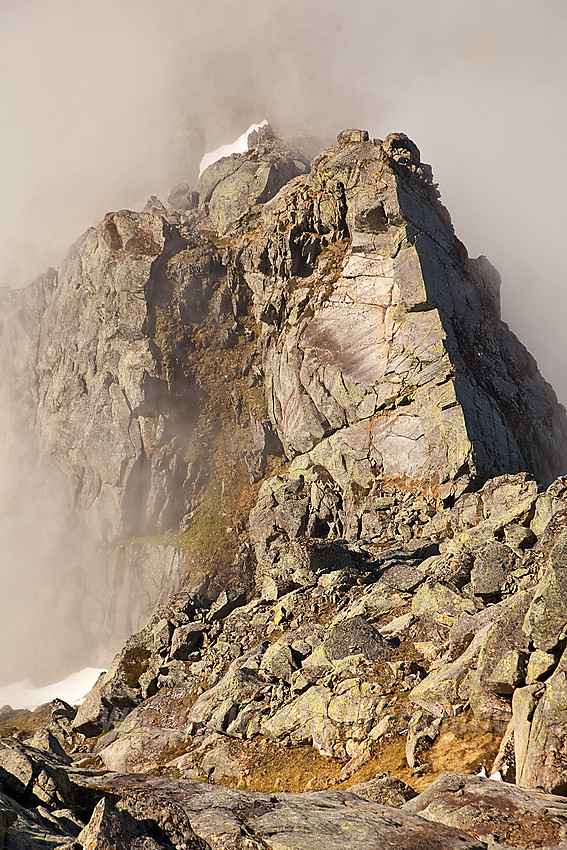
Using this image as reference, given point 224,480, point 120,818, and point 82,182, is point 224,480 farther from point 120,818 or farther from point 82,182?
point 82,182

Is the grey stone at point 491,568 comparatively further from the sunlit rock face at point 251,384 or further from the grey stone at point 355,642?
the sunlit rock face at point 251,384

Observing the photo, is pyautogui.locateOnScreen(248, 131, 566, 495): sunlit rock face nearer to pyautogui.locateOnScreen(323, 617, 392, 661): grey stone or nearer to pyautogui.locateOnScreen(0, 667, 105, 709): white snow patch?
pyautogui.locateOnScreen(323, 617, 392, 661): grey stone

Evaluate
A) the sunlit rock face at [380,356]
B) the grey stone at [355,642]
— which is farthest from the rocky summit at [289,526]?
the sunlit rock face at [380,356]

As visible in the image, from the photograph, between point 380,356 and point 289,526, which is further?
point 289,526

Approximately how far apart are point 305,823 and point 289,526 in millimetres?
63324

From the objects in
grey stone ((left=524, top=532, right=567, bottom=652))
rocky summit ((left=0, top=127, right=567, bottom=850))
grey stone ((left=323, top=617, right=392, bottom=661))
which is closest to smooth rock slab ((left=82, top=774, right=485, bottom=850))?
rocky summit ((left=0, top=127, right=567, bottom=850))

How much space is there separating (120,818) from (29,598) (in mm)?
110798

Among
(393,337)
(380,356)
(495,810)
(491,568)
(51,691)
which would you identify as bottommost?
(495,810)

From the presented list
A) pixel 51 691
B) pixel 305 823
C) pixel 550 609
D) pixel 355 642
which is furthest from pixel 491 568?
pixel 51 691

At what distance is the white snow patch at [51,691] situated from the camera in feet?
285

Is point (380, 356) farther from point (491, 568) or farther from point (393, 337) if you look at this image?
point (491, 568)

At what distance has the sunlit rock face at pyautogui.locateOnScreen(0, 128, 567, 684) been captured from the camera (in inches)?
2800

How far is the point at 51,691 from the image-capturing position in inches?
3548

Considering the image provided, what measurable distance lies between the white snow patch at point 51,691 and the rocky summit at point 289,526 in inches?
175
